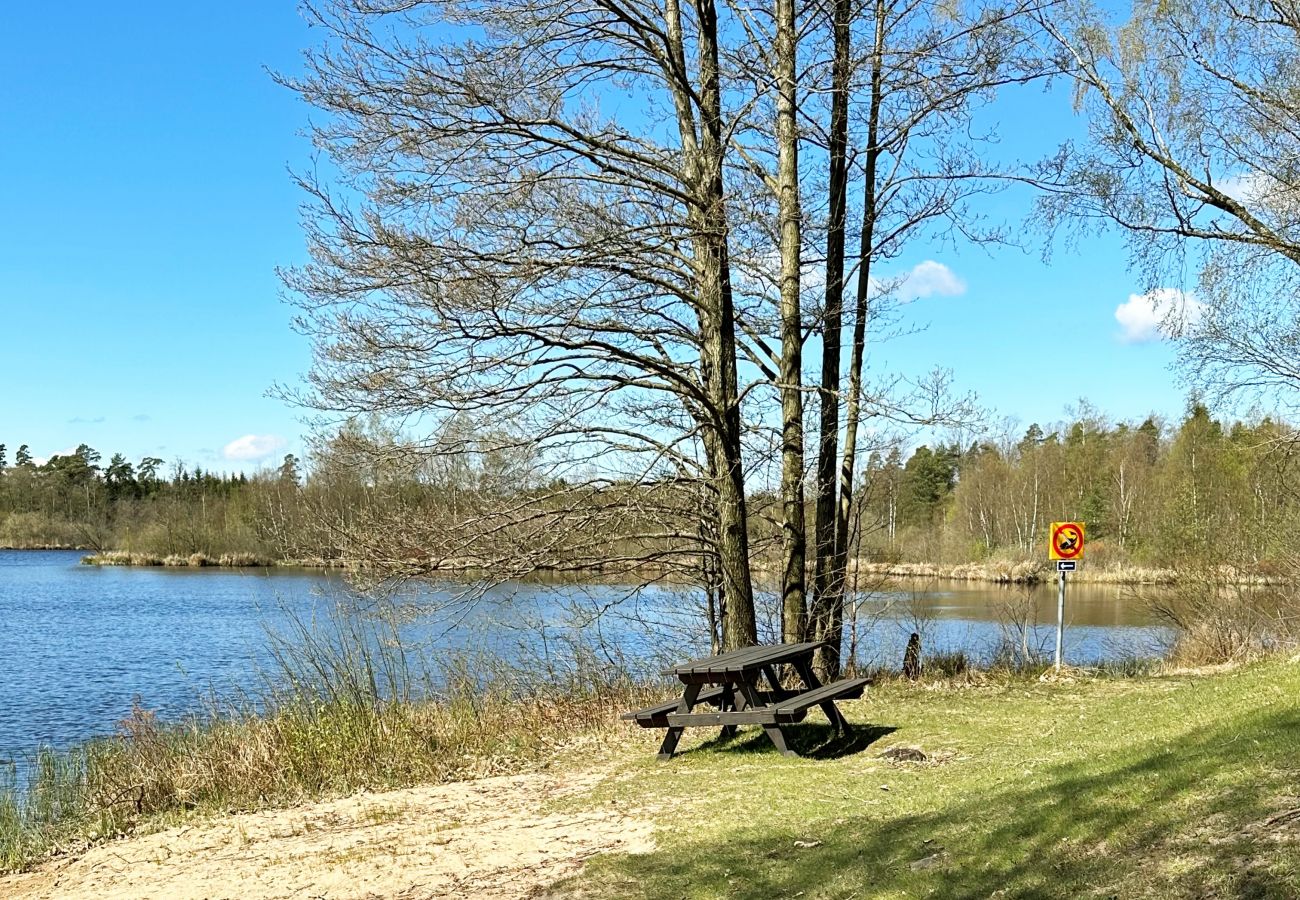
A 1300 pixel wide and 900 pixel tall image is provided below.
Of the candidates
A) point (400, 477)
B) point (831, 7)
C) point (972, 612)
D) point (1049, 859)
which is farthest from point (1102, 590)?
point (1049, 859)

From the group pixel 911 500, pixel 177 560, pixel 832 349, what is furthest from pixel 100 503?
pixel 832 349

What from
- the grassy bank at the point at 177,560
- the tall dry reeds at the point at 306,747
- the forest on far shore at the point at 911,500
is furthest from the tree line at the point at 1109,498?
the grassy bank at the point at 177,560

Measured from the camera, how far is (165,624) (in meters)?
26.2

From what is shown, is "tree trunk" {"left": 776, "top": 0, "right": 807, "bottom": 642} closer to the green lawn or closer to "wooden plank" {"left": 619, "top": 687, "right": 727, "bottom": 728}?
"wooden plank" {"left": 619, "top": 687, "right": 727, "bottom": 728}

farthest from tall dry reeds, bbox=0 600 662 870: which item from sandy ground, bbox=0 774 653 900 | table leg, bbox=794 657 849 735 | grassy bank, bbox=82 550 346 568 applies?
grassy bank, bbox=82 550 346 568

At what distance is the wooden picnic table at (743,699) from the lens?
7816 mm

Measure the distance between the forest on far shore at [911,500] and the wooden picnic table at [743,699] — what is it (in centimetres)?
229

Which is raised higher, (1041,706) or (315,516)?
(315,516)

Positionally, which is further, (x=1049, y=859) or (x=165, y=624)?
(x=165, y=624)

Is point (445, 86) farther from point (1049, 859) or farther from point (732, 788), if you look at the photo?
point (1049, 859)

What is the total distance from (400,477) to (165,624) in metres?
19.1

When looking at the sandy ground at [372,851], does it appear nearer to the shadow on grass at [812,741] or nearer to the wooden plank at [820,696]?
the shadow on grass at [812,741]

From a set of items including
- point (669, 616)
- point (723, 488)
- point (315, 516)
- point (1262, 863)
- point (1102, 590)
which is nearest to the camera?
point (1262, 863)

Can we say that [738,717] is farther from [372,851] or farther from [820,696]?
[372,851]
